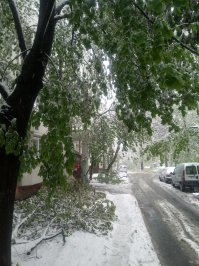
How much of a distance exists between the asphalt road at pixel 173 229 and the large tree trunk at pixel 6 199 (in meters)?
4.40

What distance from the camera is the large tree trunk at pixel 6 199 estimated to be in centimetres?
500

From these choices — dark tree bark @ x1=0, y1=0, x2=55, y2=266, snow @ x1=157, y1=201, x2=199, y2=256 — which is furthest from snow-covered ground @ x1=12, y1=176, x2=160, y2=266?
dark tree bark @ x1=0, y1=0, x2=55, y2=266

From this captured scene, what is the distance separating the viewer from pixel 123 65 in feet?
14.6

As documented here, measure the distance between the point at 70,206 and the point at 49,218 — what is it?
76 cm

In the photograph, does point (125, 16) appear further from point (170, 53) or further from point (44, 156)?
point (44, 156)

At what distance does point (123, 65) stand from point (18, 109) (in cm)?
161

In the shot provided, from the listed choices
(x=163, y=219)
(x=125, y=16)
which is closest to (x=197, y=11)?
(x=125, y=16)

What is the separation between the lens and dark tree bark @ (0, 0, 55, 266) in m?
5.00

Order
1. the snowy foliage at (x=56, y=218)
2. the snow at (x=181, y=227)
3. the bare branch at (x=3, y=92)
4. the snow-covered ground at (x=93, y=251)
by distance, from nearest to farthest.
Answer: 1. the bare branch at (x=3, y=92)
2. the snow-covered ground at (x=93, y=251)
3. the snowy foliage at (x=56, y=218)
4. the snow at (x=181, y=227)

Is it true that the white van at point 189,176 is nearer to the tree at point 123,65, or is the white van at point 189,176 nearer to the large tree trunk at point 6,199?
the tree at point 123,65

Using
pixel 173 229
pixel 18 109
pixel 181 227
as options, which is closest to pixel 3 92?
pixel 18 109

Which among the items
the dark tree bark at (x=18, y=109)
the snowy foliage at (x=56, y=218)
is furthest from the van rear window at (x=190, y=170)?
the dark tree bark at (x=18, y=109)

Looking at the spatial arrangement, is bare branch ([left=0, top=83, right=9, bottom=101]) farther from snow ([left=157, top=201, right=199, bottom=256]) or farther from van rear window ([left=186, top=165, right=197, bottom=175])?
van rear window ([left=186, top=165, right=197, bottom=175])

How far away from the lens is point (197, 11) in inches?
159
